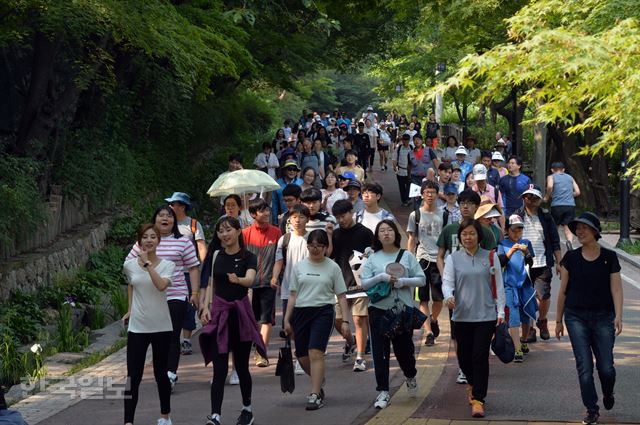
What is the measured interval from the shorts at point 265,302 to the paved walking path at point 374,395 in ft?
1.81

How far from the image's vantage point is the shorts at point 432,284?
485 inches

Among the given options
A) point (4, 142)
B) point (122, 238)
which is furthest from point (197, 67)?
point (122, 238)

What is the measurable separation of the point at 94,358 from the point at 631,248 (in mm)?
11803

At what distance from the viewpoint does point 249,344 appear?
→ 952cm

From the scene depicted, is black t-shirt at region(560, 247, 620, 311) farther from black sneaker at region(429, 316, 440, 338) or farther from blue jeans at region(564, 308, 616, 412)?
black sneaker at region(429, 316, 440, 338)

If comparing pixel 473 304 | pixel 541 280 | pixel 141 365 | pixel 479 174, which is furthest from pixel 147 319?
pixel 479 174

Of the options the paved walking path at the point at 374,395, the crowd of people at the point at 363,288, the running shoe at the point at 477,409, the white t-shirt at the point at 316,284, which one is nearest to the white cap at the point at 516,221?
the crowd of people at the point at 363,288

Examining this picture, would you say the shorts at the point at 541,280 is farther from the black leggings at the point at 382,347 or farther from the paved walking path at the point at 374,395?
the black leggings at the point at 382,347

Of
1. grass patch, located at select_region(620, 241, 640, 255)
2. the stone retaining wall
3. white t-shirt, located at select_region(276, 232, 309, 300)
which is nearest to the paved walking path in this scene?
white t-shirt, located at select_region(276, 232, 309, 300)

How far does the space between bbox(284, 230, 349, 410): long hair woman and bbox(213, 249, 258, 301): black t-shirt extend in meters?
0.50

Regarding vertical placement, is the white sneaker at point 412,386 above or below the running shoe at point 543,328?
below

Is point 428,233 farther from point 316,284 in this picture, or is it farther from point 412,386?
point 316,284

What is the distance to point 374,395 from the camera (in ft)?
34.0

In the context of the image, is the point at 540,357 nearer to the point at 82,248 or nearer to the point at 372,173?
the point at 82,248
